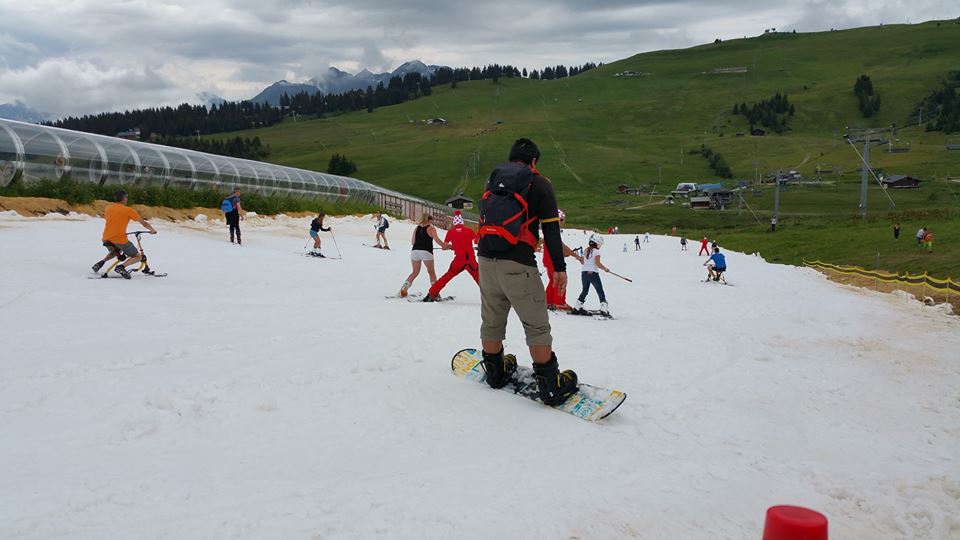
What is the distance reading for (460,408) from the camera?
6.51 m

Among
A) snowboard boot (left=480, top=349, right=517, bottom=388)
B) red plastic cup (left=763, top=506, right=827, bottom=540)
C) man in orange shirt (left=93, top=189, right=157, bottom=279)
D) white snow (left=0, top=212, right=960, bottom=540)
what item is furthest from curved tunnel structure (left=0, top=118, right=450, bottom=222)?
red plastic cup (left=763, top=506, right=827, bottom=540)

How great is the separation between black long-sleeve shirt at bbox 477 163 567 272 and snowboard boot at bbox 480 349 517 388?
112cm

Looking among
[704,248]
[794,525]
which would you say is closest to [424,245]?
[794,525]

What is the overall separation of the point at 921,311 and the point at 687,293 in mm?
6092

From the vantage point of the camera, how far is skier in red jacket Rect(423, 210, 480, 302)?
1409cm

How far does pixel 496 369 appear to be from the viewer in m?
7.12

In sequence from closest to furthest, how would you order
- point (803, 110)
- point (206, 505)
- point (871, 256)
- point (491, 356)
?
point (206, 505)
point (491, 356)
point (871, 256)
point (803, 110)

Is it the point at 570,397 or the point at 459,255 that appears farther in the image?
the point at 459,255

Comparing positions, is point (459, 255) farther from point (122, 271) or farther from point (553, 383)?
point (553, 383)

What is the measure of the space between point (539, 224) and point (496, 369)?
1.57 metres

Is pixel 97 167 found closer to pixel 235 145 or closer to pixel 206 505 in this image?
pixel 206 505

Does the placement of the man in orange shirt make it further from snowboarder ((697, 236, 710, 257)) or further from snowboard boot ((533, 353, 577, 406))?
snowboarder ((697, 236, 710, 257))

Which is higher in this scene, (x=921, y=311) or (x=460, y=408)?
(x=460, y=408)

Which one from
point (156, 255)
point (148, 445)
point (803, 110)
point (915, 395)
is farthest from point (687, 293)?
point (803, 110)
